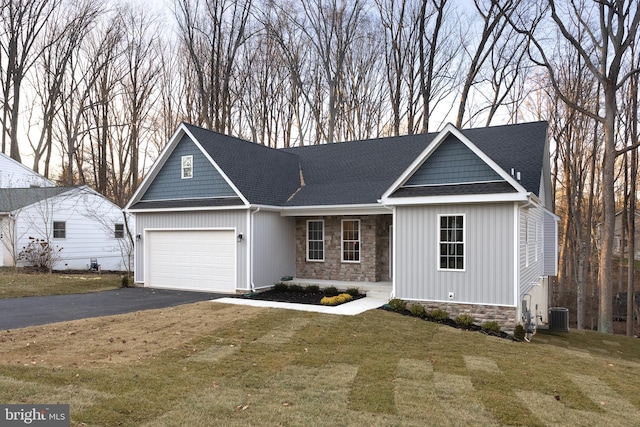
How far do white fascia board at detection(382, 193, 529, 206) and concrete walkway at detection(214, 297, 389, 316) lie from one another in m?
2.85

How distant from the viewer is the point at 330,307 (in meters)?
12.1

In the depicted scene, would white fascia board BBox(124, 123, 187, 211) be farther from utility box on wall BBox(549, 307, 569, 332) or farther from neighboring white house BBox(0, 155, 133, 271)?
utility box on wall BBox(549, 307, 569, 332)

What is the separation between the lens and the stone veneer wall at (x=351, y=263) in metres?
15.5

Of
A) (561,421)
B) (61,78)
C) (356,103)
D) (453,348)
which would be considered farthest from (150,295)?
(61,78)

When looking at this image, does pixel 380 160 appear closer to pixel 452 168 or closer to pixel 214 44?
pixel 452 168

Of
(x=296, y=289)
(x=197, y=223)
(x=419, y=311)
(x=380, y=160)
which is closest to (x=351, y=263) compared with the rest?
(x=296, y=289)

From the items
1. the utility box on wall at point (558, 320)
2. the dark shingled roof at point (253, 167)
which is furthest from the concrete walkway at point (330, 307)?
the utility box on wall at point (558, 320)

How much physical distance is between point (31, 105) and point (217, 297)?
2457cm

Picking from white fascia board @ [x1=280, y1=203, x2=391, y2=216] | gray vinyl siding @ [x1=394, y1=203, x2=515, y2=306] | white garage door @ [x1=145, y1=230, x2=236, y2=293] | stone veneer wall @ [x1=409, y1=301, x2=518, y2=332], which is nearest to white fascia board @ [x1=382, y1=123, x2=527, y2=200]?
gray vinyl siding @ [x1=394, y1=203, x2=515, y2=306]

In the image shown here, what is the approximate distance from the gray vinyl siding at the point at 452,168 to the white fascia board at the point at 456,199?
623mm

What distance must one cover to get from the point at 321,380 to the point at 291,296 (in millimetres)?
7509

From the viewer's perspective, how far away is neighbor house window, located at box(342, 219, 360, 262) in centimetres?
1577

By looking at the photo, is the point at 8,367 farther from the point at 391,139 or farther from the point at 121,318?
the point at 391,139

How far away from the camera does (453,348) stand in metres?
8.89
